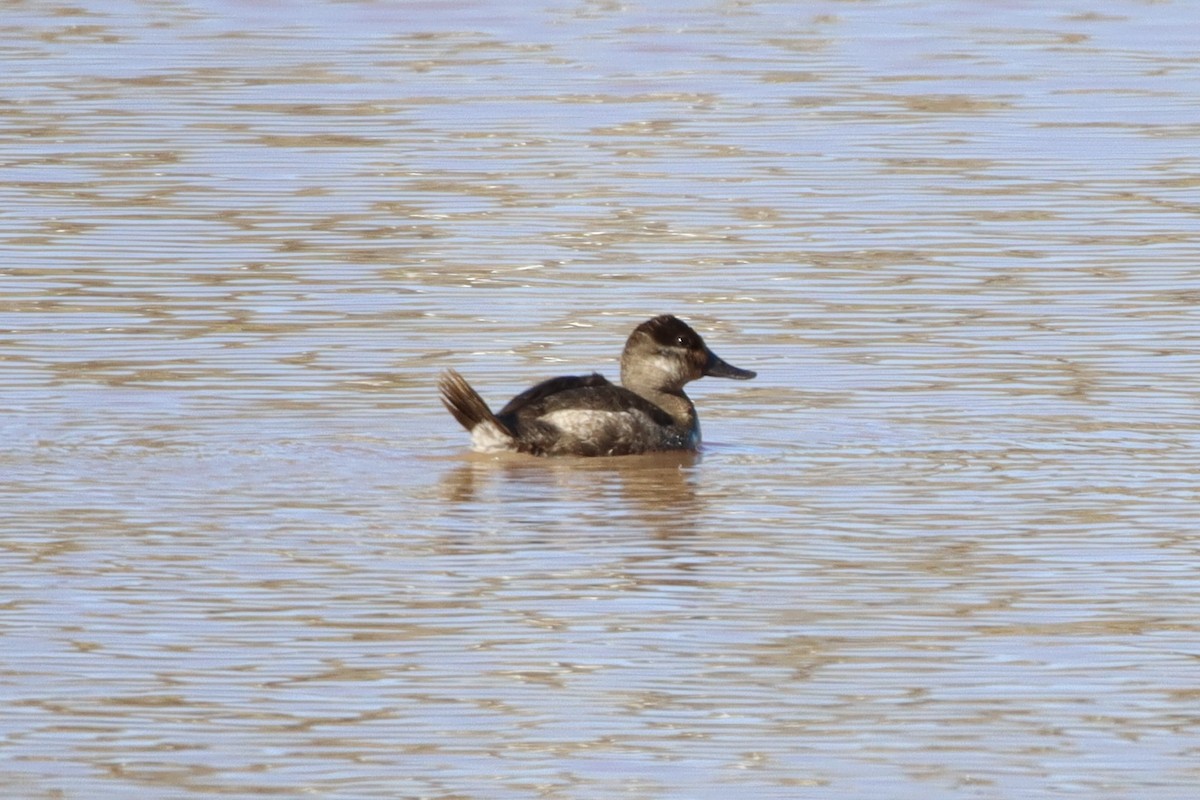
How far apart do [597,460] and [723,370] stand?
788 millimetres

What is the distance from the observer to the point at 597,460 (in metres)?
10.6

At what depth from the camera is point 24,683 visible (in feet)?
22.6

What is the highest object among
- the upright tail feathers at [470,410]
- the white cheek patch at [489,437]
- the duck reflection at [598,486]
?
the upright tail feathers at [470,410]

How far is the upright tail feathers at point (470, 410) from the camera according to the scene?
10125mm

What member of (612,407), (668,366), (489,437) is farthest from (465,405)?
(668,366)

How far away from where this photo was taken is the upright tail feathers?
10.1 metres

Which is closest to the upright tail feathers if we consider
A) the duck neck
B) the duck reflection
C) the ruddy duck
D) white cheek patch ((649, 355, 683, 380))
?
the ruddy duck

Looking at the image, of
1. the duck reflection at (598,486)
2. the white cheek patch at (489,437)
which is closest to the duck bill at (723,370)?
the duck reflection at (598,486)

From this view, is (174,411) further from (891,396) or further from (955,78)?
(955,78)

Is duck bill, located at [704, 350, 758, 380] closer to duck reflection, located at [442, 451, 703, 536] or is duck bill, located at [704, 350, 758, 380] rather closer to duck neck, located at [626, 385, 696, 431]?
duck neck, located at [626, 385, 696, 431]

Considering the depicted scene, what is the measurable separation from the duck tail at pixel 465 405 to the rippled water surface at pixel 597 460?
0.16 m

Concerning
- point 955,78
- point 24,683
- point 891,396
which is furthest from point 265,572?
point 955,78

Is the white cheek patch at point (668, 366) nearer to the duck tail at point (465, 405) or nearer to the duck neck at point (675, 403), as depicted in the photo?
the duck neck at point (675, 403)

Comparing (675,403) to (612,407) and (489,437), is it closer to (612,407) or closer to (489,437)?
(612,407)
